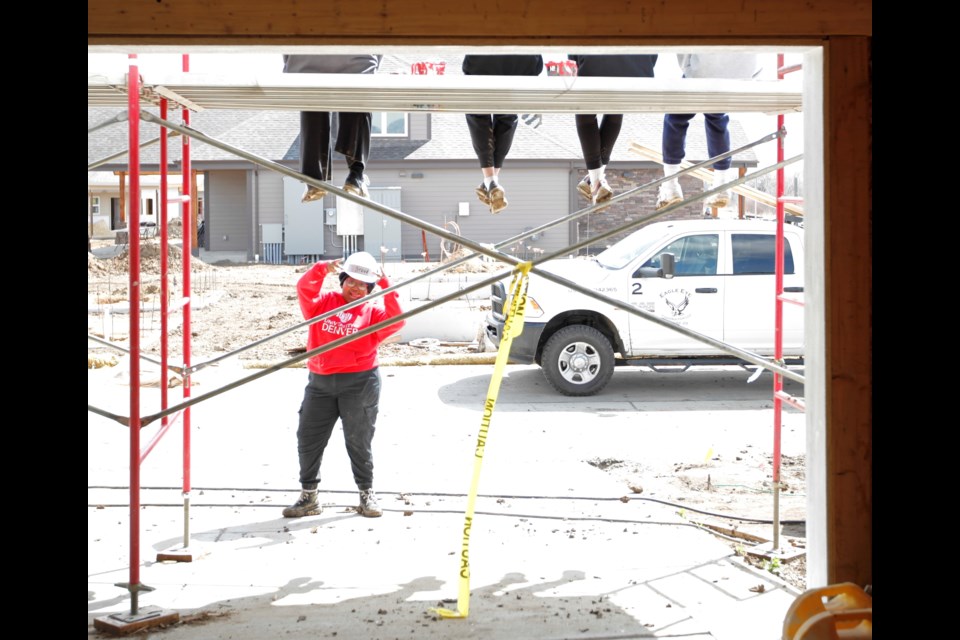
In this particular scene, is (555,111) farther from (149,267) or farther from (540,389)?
(149,267)

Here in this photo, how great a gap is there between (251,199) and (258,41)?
25.7 metres

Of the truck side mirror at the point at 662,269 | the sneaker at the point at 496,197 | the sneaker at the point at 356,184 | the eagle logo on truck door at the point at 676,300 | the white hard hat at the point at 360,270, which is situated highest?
the sneaker at the point at 356,184

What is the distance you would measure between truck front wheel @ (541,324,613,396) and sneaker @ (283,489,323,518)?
470cm

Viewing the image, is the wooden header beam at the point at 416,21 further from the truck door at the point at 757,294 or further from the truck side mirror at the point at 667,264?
the truck door at the point at 757,294

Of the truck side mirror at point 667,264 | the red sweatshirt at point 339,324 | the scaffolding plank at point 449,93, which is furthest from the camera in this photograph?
the truck side mirror at point 667,264

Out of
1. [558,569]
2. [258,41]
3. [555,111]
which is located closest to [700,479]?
[558,569]

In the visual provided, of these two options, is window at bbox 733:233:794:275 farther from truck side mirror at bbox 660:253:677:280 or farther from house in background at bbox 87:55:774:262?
house in background at bbox 87:55:774:262

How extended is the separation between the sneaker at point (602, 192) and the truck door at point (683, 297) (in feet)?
16.5

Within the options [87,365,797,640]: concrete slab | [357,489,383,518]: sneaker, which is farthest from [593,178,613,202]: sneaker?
[357,489,383,518]: sneaker

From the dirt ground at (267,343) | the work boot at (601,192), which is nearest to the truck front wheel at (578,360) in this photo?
the dirt ground at (267,343)

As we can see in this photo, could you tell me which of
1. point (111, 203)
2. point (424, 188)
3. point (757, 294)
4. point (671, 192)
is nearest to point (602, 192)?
point (671, 192)

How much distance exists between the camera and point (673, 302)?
A: 11.6 metres

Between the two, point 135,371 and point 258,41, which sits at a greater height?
point 258,41

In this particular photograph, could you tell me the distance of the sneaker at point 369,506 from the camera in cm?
738
